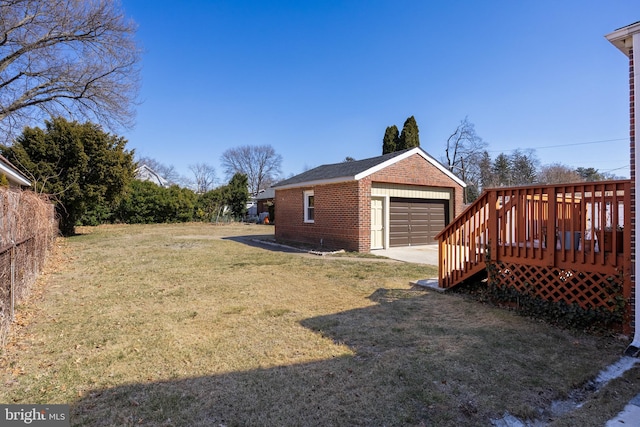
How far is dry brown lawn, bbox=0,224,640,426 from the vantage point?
259 centimetres

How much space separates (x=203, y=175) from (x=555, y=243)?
59831 mm

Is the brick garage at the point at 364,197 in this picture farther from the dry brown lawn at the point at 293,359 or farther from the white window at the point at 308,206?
the dry brown lawn at the point at 293,359

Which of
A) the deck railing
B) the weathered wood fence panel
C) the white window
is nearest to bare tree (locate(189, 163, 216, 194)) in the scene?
the white window

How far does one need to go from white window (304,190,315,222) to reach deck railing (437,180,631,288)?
28.4ft

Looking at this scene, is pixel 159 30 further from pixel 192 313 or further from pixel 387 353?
pixel 387 353

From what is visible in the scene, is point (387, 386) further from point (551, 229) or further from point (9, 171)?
point (9, 171)

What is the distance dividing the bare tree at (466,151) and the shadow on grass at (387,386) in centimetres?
3932

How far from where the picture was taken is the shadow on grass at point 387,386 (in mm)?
2494

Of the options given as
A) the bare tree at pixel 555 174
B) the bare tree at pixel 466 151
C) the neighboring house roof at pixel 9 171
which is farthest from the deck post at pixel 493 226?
the bare tree at pixel 555 174

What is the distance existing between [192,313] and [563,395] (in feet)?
15.2

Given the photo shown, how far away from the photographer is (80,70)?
15.5 m

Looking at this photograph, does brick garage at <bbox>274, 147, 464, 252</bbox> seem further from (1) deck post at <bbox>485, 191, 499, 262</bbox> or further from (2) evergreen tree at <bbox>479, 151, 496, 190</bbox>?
(2) evergreen tree at <bbox>479, 151, 496, 190</bbox>

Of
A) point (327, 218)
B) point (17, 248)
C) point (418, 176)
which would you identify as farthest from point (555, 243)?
point (418, 176)

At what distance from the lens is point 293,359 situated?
351 cm
